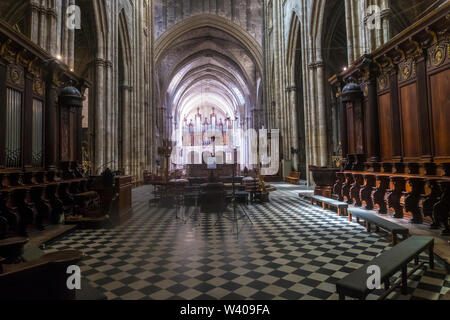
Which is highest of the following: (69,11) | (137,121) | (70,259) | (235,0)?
(235,0)

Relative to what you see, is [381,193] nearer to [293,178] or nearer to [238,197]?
[238,197]

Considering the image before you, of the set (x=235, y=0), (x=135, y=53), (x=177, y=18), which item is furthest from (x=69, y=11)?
(x=235, y=0)

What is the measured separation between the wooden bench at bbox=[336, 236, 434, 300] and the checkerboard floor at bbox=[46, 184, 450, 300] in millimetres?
235

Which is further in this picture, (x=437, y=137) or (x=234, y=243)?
(x=437, y=137)

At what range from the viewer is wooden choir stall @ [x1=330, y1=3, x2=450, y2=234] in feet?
17.4

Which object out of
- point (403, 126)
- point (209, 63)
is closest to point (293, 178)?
point (403, 126)

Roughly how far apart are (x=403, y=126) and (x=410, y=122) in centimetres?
23

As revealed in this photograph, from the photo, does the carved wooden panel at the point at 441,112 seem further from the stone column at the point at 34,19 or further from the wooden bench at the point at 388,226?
the stone column at the point at 34,19

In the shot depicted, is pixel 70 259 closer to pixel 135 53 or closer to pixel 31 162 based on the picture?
pixel 31 162

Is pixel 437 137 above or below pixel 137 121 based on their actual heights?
below

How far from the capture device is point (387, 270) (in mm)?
2371

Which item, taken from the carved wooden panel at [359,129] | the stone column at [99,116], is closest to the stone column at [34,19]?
the stone column at [99,116]
